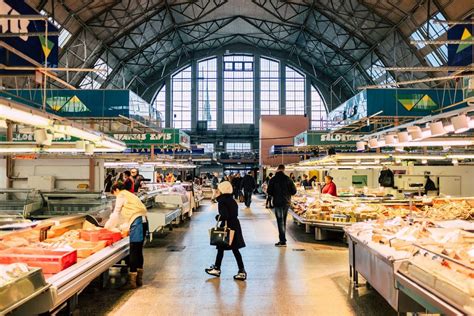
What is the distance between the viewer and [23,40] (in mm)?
7359

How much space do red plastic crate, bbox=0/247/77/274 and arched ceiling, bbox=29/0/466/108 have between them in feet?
41.3

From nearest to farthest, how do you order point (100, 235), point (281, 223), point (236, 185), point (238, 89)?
1. point (100, 235)
2. point (281, 223)
3. point (236, 185)
4. point (238, 89)

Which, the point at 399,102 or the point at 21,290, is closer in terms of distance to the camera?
the point at 21,290

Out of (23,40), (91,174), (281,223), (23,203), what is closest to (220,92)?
(91,174)

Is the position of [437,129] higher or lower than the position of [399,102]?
lower

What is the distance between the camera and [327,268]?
729 centimetres

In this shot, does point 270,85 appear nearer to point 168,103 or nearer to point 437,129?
point 168,103

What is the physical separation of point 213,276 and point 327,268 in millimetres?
1809

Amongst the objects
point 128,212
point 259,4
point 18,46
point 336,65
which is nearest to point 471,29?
point 128,212

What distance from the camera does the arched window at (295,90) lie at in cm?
3909

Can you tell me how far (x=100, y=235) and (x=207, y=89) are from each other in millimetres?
34147

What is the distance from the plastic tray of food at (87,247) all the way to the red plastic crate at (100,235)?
10 cm

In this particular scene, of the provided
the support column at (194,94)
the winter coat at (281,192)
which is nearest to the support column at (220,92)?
the support column at (194,94)

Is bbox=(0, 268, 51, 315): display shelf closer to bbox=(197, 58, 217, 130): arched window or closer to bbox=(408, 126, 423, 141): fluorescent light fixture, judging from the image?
bbox=(408, 126, 423, 141): fluorescent light fixture
